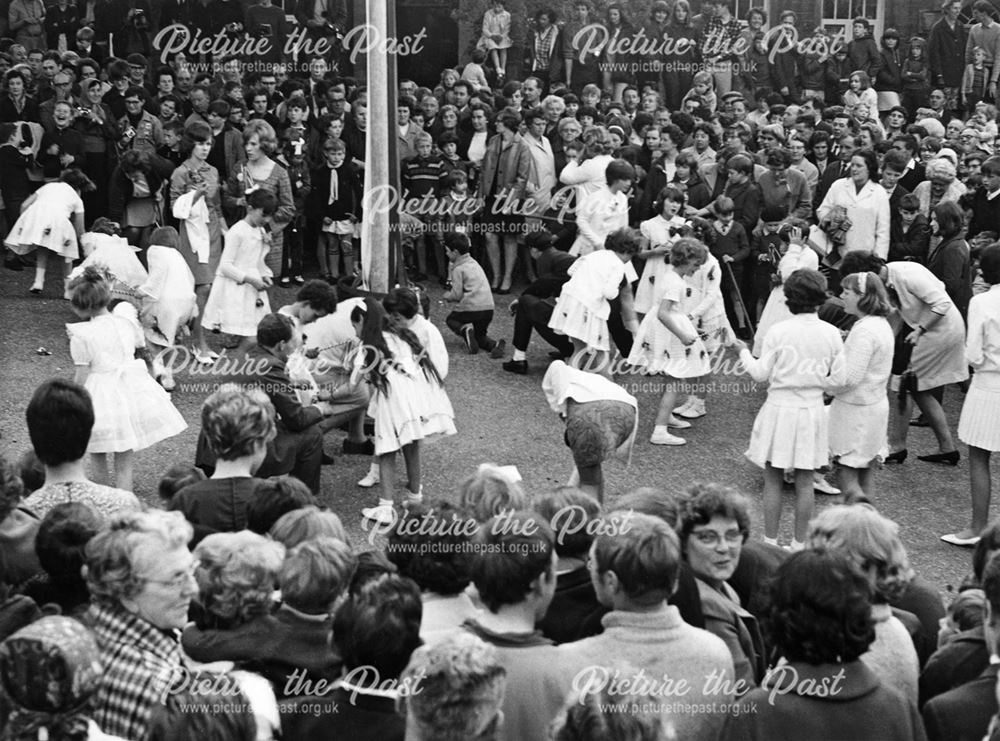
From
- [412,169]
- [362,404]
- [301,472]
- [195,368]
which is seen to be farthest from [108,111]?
[301,472]

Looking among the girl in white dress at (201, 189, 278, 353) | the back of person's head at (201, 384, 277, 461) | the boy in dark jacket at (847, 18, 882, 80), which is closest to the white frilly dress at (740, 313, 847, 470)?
the back of person's head at (201, 384, 277, 461)

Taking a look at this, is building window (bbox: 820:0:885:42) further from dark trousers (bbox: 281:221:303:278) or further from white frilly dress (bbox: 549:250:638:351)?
white frilly dress (bbox: 549:250:638:351)

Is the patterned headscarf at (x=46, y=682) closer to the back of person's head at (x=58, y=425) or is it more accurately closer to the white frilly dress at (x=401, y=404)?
the back of person's head at (x=58, y=425)

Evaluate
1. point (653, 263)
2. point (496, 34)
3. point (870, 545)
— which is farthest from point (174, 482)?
point (496, 34)

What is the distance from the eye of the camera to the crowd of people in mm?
4238

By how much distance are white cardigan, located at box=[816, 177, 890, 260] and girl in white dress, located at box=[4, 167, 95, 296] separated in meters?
6.96

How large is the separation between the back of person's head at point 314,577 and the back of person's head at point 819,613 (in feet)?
4.83

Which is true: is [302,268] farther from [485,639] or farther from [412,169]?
[485,639]

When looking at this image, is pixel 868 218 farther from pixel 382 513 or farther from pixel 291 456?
pixel 291 456

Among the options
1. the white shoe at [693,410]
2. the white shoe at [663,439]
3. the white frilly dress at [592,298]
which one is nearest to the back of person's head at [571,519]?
the white shoe at [663,439]

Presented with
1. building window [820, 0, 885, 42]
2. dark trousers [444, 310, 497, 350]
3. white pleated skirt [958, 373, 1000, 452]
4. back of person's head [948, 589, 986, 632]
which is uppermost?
building window [820, 0, 885, 42]

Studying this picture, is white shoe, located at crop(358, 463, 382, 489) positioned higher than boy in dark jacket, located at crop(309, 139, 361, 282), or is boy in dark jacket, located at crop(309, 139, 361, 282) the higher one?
boy in dark jacket, located at crop(309, 139, 361, 282)

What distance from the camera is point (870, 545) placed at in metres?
4.95

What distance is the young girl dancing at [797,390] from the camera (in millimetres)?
8312
